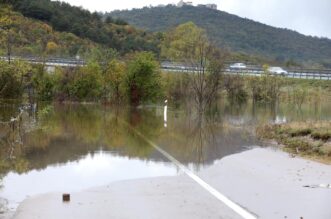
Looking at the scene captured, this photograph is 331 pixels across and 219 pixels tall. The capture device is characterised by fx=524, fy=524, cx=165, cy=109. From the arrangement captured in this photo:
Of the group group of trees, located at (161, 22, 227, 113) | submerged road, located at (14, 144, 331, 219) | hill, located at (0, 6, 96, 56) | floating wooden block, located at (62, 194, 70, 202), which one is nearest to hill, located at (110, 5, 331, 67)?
hill, located at (0, 6, 96, 56)

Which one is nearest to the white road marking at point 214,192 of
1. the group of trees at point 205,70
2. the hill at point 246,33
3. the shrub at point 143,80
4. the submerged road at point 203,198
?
the submerged road at point 203,198

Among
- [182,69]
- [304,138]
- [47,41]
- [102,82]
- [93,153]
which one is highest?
[47,41]

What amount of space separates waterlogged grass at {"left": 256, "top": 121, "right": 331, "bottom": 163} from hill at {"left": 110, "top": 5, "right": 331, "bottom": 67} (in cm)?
14160

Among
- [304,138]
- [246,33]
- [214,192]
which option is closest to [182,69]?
[304,138]

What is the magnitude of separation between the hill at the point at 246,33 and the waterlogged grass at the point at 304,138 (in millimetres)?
141603

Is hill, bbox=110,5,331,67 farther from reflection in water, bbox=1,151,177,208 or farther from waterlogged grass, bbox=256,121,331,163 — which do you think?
reflection in water, bbox=1,151,177,208

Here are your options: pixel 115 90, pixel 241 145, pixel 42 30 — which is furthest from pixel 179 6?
pixel 241 145

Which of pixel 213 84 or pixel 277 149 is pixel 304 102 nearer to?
pixel 213 84

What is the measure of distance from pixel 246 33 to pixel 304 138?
520ft

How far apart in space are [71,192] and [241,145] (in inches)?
395

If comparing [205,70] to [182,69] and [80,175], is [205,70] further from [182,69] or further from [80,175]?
[80,175]

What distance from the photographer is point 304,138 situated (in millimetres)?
18688

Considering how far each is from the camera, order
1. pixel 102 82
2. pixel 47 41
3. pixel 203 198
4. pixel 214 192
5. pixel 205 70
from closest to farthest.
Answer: pixel 203 198 < pixel 214 192 < pixel 205 70 < pixel 102 82 < pixel 47 41

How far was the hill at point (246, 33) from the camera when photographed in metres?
169
